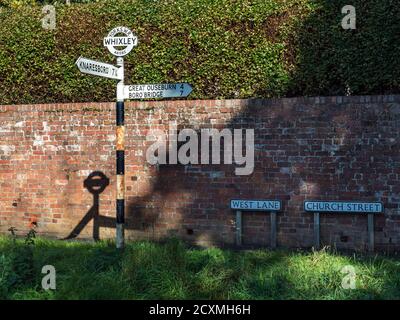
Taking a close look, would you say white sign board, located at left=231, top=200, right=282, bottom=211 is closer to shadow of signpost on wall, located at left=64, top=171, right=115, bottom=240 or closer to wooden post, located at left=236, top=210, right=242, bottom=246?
wooden post, located at left=236, top=210, right=242, bottom=246

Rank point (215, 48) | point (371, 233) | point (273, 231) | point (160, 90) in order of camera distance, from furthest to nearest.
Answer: point (215, 48) → point (273, 231) → point (371, 233) → point (160, 90)

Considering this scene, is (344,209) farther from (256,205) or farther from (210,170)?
(210,170)

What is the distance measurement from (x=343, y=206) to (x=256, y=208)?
1350 millimetres

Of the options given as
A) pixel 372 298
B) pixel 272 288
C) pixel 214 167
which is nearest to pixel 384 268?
pixel 372 298

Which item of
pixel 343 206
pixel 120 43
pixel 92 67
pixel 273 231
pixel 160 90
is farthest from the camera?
pixel 273 231

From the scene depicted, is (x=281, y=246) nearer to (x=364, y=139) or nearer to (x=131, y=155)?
(x=364, y=139)

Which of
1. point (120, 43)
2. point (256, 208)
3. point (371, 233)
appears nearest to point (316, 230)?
point (371, 233)

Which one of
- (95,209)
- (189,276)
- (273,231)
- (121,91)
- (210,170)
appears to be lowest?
(189,276)

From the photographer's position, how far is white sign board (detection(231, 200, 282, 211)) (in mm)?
8562

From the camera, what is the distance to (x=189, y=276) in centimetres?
606

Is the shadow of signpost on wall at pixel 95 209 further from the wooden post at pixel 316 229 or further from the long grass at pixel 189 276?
the wooden post at pixel 316 229

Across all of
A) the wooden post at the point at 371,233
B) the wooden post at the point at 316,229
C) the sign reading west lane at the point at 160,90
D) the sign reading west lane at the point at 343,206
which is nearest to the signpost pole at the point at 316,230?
the wooden post at the point at 316,229

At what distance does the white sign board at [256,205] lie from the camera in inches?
337

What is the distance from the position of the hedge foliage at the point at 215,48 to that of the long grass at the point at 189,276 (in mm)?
3022
